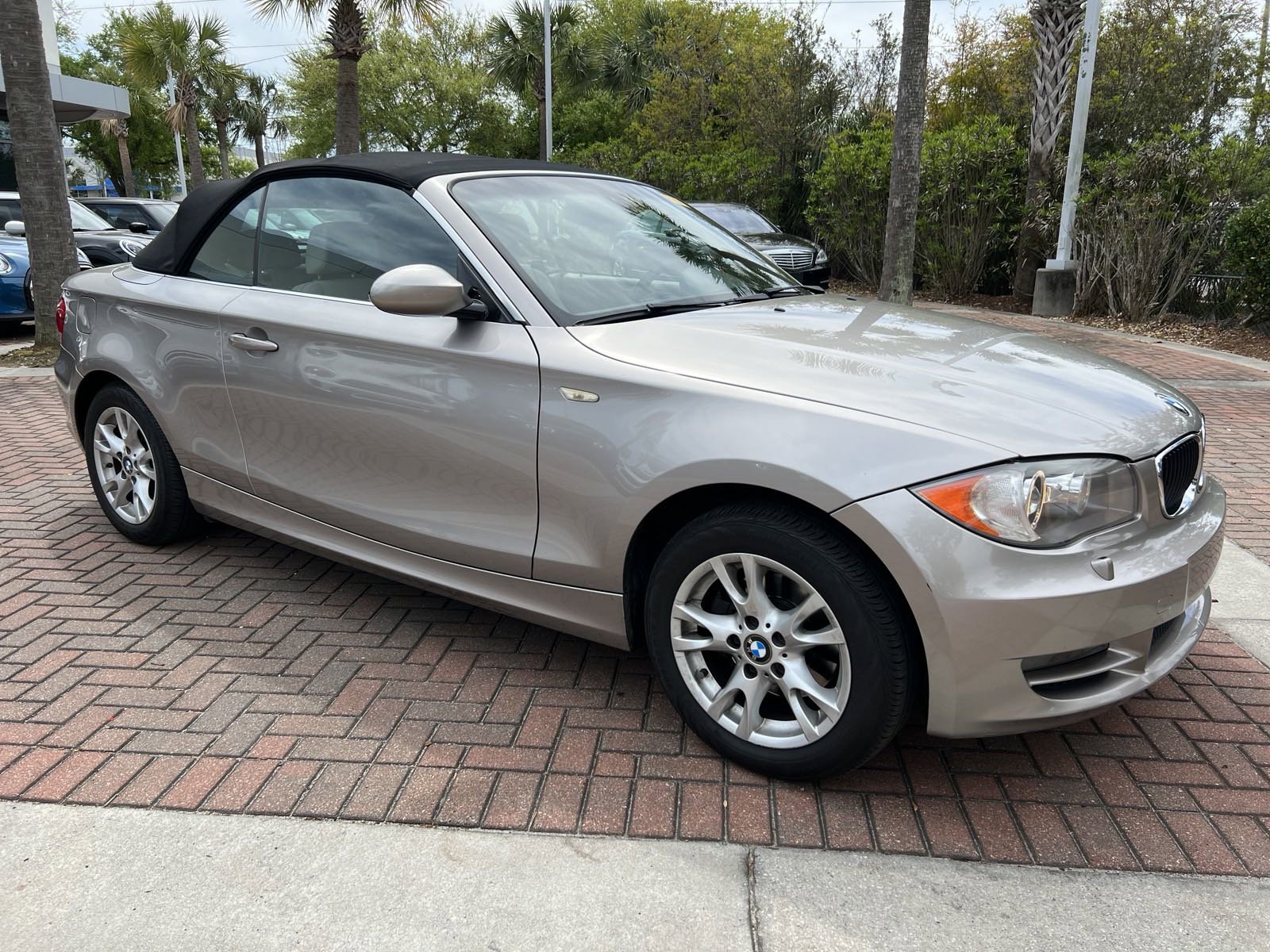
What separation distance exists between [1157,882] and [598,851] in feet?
4.23

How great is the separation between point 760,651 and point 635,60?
3511cm

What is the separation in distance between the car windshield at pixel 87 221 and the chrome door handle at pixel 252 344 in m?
12.0

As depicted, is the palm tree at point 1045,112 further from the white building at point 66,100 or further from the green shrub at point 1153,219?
the white building at point 66,100

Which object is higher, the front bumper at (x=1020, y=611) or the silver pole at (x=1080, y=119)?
the silver pole at (x=1080, y=119)

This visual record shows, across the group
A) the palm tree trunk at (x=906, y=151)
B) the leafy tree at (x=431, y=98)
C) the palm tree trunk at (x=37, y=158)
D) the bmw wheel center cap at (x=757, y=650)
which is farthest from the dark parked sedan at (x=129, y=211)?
the leafy tree at (x=431, y=98)

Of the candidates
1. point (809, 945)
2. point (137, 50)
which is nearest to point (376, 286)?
point (809, 945)

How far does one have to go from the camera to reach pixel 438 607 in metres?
3.77

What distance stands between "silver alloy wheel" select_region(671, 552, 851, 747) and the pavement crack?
340 millimetres

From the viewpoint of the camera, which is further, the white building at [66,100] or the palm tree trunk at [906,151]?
the white building at [66,100]

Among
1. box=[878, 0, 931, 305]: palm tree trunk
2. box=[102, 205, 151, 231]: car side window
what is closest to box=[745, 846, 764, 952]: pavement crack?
box=[878, 0, 931, 305]: palm tree trunk

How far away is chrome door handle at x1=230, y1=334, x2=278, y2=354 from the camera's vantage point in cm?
342

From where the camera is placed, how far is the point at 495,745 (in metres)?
2.79

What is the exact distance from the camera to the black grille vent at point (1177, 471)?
2500 mm

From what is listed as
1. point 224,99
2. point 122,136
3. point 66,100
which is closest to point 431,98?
point 224,99
